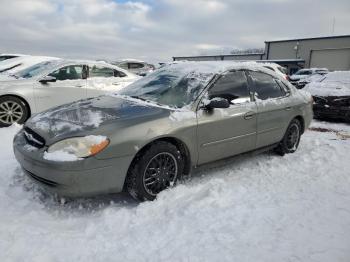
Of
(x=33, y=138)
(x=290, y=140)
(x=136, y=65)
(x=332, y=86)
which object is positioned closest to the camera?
(x=33, y=138)

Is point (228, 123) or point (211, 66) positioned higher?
point (211, 66)

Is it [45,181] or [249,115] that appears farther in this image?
[249,115]

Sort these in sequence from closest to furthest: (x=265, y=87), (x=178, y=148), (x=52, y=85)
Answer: (x=178, y=148), (x=265, y=87), (x=52, y=85)

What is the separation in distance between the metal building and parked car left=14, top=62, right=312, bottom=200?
115ft

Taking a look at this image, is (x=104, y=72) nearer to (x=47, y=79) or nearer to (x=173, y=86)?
(x=47, y=79)

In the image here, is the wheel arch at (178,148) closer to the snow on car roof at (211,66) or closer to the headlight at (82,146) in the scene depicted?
the headlight at (82,146)

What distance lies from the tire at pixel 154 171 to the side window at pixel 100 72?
5.04 meters

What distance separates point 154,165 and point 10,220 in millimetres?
1462

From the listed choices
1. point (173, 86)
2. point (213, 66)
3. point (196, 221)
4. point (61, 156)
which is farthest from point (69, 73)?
point (196, 221)

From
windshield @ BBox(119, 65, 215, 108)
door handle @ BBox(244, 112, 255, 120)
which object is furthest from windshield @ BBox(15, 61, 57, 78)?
door handle @ BBox(244, 112, 255, 120)

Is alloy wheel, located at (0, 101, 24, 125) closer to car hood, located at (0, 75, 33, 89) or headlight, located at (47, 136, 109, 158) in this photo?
car hood, located at (0, 75, 33, 89)

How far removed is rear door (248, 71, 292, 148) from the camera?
190 inches

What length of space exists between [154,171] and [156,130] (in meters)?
0.45

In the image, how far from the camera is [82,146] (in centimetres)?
323
